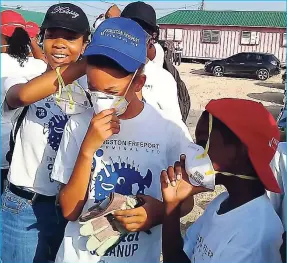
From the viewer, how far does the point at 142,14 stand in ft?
9.63

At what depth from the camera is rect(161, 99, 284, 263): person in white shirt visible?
1.56m

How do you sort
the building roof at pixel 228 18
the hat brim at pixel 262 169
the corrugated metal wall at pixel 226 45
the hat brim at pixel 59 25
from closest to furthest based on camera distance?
the hat brim at pixel 262 169, the hat brim at pixel 59 25, the corrugated metal wall at pixel 226 45, the building roof at pixel 228 18

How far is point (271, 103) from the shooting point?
48.0 ft

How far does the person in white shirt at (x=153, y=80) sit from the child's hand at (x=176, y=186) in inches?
14.4

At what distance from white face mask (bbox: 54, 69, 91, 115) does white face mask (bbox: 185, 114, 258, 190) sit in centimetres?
51

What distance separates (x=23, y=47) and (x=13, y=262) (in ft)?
4.25

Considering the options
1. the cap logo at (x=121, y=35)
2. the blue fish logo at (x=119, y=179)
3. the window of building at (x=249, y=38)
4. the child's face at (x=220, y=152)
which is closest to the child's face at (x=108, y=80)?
the cap logo at (x=121, y=35)

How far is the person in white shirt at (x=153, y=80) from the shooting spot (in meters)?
2.41

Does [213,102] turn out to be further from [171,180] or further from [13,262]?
[13,262]

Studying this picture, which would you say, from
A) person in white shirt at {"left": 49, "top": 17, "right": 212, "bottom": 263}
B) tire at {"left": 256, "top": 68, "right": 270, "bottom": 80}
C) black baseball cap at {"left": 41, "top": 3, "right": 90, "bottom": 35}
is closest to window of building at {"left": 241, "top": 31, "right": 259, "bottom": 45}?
tire at {"left": 256, "top": 68, "right": 270, "bottom": 80}

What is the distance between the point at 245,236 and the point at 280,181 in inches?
15.9

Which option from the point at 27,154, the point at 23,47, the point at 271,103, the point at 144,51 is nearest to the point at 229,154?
the point at 144,51

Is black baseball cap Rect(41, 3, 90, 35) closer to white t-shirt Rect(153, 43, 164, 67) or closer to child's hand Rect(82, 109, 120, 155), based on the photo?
child's hand Rect(82, 109, 120, 155)

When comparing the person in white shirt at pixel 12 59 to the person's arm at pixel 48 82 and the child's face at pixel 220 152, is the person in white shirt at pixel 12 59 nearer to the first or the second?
the person's arm at pixel 48 82
